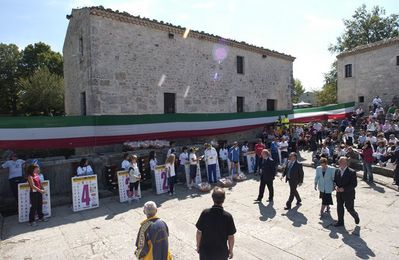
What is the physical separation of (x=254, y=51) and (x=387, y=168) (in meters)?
11.1

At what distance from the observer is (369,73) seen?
24250mm

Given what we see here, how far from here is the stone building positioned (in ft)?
74.6

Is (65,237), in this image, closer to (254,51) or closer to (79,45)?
(79,45)

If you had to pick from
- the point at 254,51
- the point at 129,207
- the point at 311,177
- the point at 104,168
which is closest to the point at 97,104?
the point at 104,168

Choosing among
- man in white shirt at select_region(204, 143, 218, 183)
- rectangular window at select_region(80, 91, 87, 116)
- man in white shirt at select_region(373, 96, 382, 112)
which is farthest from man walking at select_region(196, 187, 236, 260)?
man in white shirt at select_region(373, 96, 382, 112)

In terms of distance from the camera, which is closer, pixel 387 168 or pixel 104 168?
pixel 104 168

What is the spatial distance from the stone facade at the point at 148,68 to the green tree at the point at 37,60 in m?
19.4

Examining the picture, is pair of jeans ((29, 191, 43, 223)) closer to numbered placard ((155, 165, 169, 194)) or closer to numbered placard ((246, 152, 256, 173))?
numbered placard ((155, 165, 169, 194))

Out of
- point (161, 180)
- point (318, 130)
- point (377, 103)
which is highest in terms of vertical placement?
point (377, 103)

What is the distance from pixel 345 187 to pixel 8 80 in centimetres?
3639

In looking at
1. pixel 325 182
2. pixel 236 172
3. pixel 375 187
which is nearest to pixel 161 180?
pixel 236 172

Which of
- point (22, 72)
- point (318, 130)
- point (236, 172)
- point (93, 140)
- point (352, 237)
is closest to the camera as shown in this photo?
point (352, 237)

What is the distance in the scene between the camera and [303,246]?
586 centimetres

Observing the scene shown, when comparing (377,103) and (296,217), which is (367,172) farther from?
(377,103)
